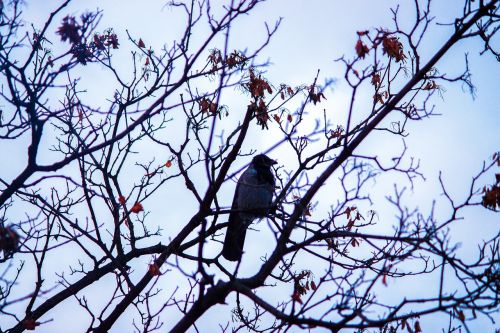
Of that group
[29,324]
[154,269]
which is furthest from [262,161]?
[29,324]

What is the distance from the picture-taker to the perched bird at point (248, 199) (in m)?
7.35

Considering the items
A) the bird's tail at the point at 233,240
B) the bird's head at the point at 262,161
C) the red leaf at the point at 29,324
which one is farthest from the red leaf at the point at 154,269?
the bird's head at the point at 262,161

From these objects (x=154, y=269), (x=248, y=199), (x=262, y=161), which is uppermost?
(x=262, y=161)

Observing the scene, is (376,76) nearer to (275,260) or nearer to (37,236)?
(275,260)

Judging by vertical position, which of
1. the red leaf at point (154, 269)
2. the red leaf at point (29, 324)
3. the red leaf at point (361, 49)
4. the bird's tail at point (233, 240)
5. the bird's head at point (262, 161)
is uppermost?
the bird's head at point (262, 161)

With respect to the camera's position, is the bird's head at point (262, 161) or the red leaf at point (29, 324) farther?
the bird's head at point (262, 161)

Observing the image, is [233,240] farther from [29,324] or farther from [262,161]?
[29,324]

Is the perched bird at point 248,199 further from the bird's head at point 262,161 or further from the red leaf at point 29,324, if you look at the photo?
the red leaf at point 29,324

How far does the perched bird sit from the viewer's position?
7.35 metres

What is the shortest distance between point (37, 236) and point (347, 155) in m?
3.04

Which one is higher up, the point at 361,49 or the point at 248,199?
the point at 248,199

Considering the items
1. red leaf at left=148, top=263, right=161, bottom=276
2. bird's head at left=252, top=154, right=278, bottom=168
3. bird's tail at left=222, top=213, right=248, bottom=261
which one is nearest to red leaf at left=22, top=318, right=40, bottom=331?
red leaf at left=148, top=263, right=161, bottom=276

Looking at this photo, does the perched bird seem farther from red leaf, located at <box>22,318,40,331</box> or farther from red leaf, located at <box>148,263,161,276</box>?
red leaf, located at <box>22,318,40,331</box>

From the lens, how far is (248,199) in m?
7.90
